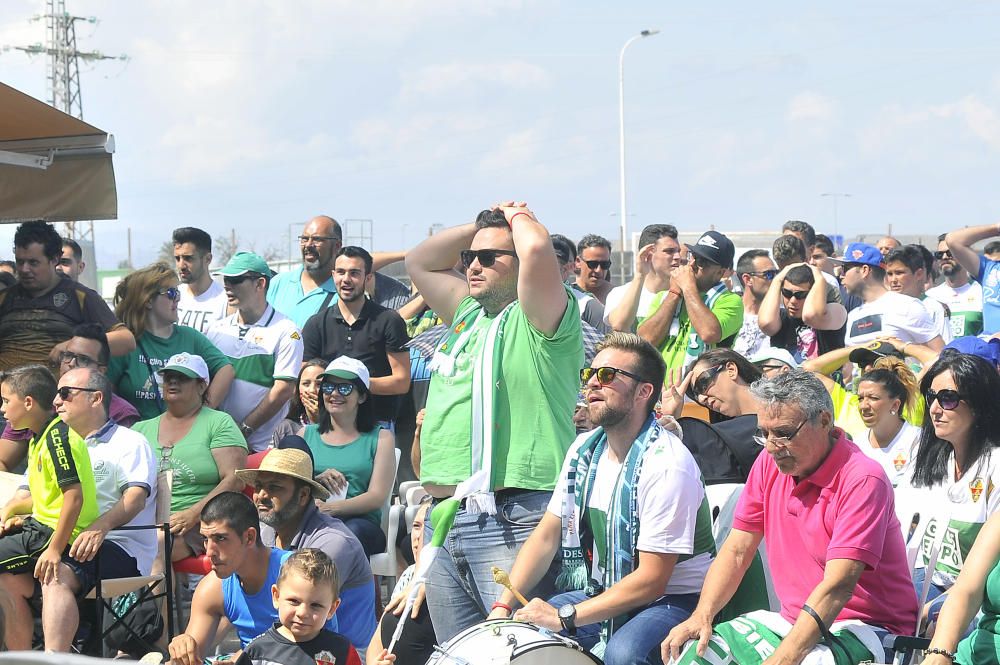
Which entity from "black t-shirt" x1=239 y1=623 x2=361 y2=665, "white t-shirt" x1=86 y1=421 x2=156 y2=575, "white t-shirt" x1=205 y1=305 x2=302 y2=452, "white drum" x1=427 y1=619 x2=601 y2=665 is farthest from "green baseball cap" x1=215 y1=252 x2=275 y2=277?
"white drum" x1=427 y1=619 x2=601 y2=665

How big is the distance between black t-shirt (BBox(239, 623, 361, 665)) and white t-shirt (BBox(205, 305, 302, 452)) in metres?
3.14

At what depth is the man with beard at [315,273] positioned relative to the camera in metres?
8.55

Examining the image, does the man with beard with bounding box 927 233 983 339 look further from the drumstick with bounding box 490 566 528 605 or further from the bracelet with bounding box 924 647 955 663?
the drumstick with bounding box 490 566 528 605

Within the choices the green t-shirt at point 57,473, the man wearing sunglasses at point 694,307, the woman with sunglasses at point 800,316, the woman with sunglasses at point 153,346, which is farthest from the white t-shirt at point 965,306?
the green t-shirt at point 57,473

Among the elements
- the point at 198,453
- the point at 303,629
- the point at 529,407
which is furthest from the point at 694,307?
the point at 303,629

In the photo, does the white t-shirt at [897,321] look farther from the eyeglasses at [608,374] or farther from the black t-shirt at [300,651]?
the black t-shirt at [300,651]

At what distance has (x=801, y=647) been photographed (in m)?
3.92

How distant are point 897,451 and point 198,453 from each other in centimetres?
374

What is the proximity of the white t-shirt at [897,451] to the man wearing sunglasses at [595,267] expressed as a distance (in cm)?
307

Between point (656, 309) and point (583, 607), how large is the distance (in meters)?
3.53

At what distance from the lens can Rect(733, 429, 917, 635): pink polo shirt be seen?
4043mm

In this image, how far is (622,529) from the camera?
173 inches

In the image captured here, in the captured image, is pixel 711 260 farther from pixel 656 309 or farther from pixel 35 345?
pixel 35 345

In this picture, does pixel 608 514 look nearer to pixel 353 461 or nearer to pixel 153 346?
pixel 353 461
